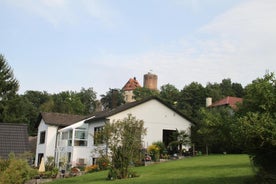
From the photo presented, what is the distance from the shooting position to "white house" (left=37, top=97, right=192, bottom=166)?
33562mm

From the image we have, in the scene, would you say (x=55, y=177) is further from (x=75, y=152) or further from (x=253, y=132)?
(x=253, y=132)

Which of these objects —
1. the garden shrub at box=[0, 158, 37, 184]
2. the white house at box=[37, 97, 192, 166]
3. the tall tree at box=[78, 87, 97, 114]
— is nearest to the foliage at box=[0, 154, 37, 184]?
the garden shrub at box=[0, 158, 37, 184]

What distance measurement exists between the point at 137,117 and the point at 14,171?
57.1 feet

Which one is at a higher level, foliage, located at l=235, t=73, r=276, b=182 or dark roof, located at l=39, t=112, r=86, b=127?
dark roof, located at l=39, t=112, r=86, b=127

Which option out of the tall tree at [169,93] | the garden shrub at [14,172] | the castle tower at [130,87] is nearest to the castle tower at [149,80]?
the castle tower at [130,87]

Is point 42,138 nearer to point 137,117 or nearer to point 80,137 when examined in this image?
point 80,137

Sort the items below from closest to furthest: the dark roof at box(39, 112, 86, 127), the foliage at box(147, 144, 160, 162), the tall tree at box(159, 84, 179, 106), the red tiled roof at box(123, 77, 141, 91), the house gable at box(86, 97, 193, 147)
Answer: the foliage at box(147, 144, 160, 162), the house gable at box(86, 97, 193, 147), the dark roof at box(39, 112, 86, 127), the tall tree at box(159, 84, 179, 106), the red tiled roof at box(123, 77, 141, 91)

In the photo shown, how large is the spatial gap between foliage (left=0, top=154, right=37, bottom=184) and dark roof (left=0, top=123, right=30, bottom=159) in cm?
339

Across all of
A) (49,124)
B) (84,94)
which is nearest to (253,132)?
(49,124)

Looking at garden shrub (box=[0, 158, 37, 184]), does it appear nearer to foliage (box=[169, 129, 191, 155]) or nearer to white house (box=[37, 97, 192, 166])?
white house (box=[37, 97, 192, 166])

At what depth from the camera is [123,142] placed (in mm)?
18875

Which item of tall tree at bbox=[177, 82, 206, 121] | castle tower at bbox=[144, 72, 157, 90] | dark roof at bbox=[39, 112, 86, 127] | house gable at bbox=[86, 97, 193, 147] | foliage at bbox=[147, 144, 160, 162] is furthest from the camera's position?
castle tower at bbox=[144, 72, 157, 90]

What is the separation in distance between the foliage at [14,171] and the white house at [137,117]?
1410cm

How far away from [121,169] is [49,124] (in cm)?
2515
